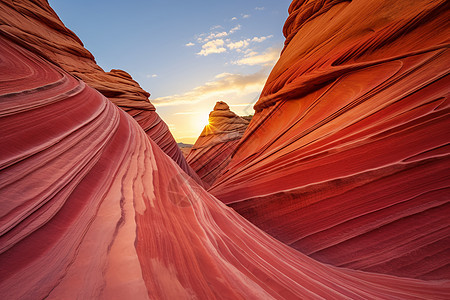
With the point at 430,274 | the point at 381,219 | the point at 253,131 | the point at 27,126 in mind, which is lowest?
the point at 430,274

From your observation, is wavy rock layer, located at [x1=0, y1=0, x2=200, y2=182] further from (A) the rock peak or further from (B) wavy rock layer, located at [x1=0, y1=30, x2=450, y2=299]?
(A) the rock peak

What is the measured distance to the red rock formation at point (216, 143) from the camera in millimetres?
10547

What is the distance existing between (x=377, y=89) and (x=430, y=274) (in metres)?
2.04

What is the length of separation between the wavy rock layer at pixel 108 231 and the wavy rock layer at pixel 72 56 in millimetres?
4181

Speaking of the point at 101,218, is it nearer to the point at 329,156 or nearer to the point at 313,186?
the point at 313,186

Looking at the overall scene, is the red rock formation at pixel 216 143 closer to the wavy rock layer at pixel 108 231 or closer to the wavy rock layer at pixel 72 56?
the wavy rock layer at pixel 72 56

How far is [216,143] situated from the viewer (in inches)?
456

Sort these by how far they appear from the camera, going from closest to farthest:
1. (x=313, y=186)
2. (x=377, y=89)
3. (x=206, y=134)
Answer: (x=313, y=186)
(x=377, y=89)
(x=206, y=134)

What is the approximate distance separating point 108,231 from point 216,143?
35.0ft

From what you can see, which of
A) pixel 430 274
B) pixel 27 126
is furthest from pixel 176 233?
pixel 430 274

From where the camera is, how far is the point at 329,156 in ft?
7.25

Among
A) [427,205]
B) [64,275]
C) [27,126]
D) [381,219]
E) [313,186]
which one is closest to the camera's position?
[64,275]

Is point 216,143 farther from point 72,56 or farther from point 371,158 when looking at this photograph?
point 371,158

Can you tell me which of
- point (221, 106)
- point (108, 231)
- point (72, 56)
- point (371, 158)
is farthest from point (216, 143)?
point (108, 231)
